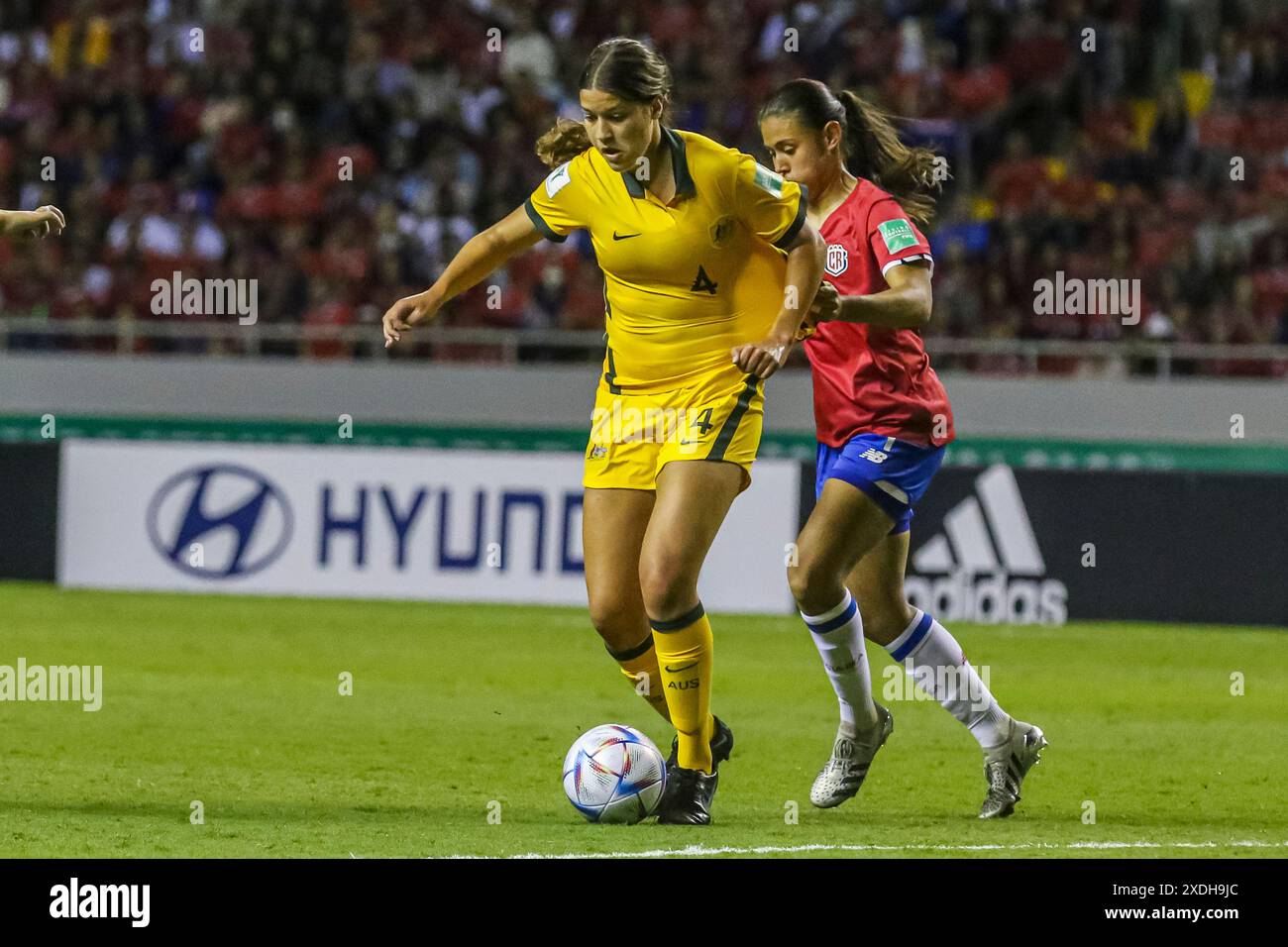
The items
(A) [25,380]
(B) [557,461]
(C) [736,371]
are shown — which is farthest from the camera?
(A) [25,380]

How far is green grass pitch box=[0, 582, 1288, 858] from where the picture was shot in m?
5.94

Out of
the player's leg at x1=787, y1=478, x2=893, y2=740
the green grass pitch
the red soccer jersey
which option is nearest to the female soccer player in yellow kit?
the player's leg at x1=787, y1=478, x2=893, y2=740

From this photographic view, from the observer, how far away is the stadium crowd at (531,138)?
17047mm

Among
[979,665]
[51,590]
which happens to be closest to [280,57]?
[51,590]

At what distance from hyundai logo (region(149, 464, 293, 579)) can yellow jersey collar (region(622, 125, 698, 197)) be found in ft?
28.1

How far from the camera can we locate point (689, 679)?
6.21 metres

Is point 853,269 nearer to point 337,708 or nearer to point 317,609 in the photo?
point 337,708

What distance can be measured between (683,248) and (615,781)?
1.63m

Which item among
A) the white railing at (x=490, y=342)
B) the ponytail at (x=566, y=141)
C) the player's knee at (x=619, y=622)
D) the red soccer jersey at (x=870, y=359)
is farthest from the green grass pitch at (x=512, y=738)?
the white railing at (x=490, y=342)

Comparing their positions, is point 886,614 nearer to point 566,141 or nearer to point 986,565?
point 566,141

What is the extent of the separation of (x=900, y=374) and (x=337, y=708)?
3733 mm

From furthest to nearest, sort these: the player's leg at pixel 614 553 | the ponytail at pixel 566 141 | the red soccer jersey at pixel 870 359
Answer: the red soccer jersey at pixel 870 359 < the ponytail at pixel 566 141 < the player's leg at pixel 614 553

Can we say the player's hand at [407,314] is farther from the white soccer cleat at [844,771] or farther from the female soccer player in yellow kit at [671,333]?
the white soccer cleat at [844,771]

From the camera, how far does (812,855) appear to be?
5.51 m
